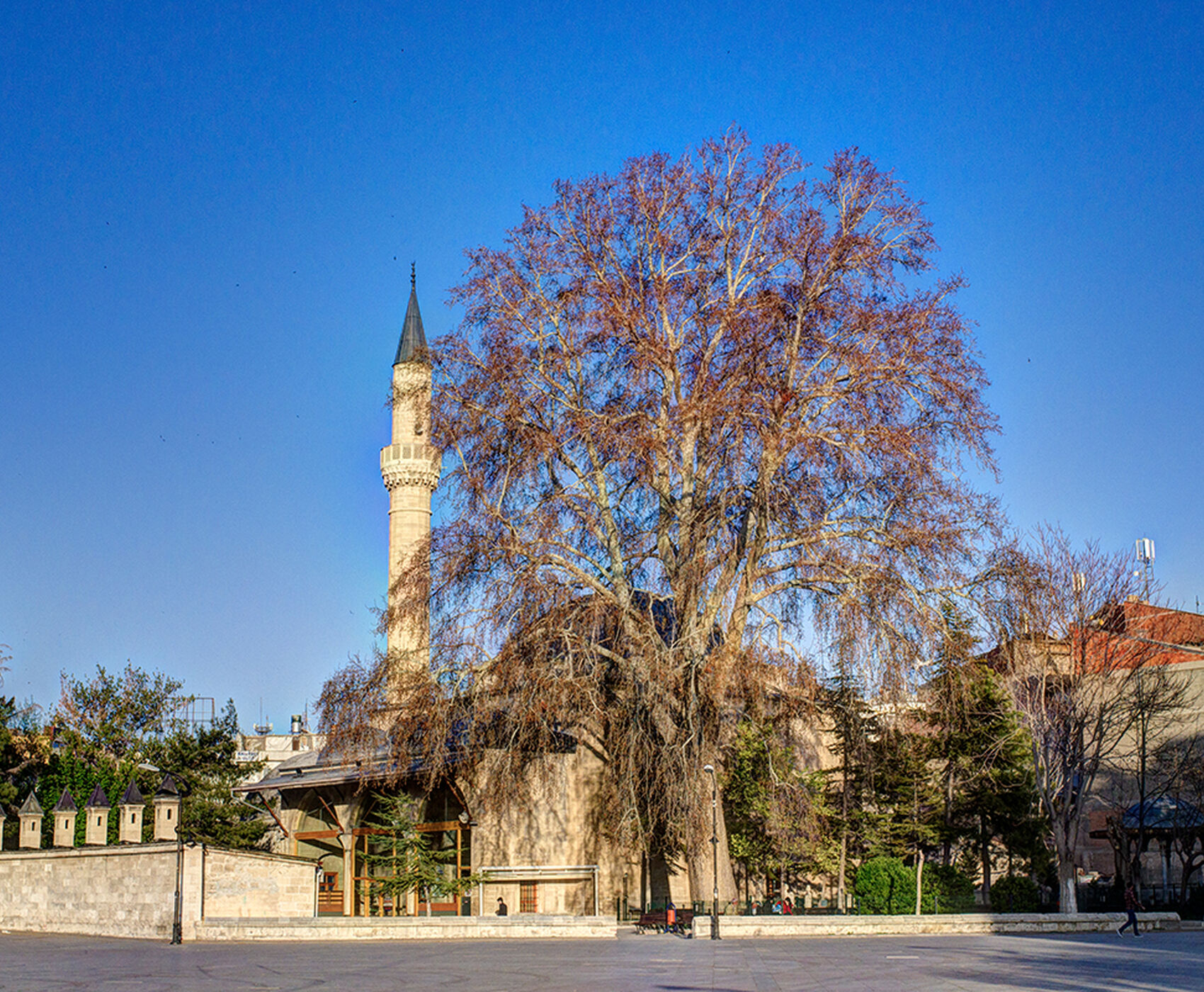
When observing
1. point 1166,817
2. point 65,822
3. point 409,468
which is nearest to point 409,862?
point 65,822

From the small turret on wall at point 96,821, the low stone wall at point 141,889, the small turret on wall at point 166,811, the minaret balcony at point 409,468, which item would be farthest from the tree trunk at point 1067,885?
the minaret balcony at point 409,468

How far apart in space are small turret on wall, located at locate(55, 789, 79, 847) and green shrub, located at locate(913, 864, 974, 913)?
2225 centimetres

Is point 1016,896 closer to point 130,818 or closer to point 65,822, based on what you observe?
point 130,818

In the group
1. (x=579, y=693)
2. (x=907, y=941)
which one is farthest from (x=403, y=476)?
(x=907, y=941)

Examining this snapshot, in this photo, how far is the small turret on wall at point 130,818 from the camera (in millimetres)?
32188

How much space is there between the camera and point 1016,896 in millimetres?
30844

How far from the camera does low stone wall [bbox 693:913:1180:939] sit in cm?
2552

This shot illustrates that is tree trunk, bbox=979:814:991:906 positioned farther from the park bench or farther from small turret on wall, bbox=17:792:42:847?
small turret on wall, bbox=17:792:42:847

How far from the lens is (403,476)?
51719 mm

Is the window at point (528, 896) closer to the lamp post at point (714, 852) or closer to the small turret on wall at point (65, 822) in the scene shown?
the lamp post at point (714, 852)

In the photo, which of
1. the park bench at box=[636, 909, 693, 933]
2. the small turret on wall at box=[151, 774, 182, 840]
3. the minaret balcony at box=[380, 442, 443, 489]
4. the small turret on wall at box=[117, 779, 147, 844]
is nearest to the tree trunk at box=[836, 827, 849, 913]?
the park bench at box=[636, 909, 693, 933]

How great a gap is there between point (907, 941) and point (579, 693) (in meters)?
7.59

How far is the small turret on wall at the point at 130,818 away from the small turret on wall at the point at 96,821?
28.5 inches

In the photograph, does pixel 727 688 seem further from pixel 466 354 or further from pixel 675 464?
pixel 466 354
